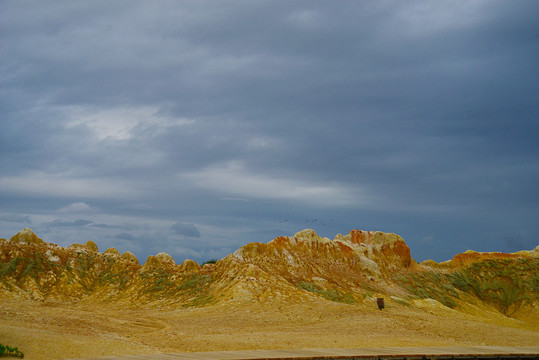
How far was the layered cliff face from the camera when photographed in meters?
66.1

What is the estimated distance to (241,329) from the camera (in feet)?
147

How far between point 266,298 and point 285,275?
10.8 metres

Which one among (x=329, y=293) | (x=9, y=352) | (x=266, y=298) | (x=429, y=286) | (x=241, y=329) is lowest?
(x=241, y=329)

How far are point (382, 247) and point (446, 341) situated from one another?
4964cm

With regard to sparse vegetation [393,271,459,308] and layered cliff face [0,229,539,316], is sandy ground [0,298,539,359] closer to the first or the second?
layered cliff face [0,229,539,316]

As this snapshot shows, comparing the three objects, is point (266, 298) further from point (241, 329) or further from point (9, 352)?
point (9, 352)

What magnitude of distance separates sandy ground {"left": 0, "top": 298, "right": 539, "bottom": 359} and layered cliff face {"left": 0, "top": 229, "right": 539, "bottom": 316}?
4955mm

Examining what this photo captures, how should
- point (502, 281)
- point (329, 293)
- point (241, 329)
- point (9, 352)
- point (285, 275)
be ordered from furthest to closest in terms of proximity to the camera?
point (502, 281), point (285, 275), point (329, 293), point (241, 329), point (9, 352)

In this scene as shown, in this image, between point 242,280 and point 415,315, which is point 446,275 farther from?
point 242,280

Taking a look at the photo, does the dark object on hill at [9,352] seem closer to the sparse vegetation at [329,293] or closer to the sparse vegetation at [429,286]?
the sparse vegetation at [329,293]

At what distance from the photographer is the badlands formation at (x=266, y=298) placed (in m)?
36.4

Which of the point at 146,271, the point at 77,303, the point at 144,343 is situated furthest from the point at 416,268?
the point at 144,343

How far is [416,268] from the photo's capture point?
88125 millimetres

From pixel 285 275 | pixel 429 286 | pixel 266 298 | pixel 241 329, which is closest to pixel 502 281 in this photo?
pixel 429 286
